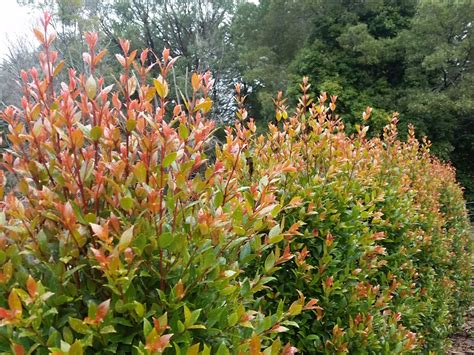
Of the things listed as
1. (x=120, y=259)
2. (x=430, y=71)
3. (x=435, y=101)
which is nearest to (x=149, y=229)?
(x=120, y=259)

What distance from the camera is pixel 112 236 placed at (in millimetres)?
1174

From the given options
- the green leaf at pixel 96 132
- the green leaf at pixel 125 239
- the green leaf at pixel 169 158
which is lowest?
the green leaf at pixel 125 239

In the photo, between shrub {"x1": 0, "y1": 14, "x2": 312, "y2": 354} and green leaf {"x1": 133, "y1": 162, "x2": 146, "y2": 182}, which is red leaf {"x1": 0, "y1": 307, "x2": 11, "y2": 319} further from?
green leaf {"x1": 133, "y1": 162, "x2": 146, "y2": 182}

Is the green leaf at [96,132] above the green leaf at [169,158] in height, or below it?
above

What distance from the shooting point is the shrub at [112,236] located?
1.13 meters

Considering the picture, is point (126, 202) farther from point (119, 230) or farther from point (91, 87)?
point (91, 87)

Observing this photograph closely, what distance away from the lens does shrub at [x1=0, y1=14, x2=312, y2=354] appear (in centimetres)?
113

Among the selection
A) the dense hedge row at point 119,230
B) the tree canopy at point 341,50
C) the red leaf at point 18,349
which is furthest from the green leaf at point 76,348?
the tree canopy at point 341,50

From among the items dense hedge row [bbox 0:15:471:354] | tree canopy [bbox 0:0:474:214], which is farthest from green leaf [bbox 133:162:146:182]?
tree canopy [bbox 0:0:474:214]

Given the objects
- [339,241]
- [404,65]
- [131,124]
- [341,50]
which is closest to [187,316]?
[131,124]

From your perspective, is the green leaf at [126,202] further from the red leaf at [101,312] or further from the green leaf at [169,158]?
the red leaf at [101,312]

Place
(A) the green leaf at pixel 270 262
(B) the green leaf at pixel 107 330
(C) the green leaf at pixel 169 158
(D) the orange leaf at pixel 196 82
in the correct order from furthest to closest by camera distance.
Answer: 1. (A) the green leaf at pixel 270 262
2. (D) the orange leaf at pixel 196 82
3. (C) the green leaf at pixel 169 158
4. (B) the green leaf at pixel 107 330

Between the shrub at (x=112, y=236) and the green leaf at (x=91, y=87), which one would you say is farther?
the green leaf at (x=91, y=87)

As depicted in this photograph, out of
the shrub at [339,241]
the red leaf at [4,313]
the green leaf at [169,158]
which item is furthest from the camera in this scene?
the shrub at [339,241]
